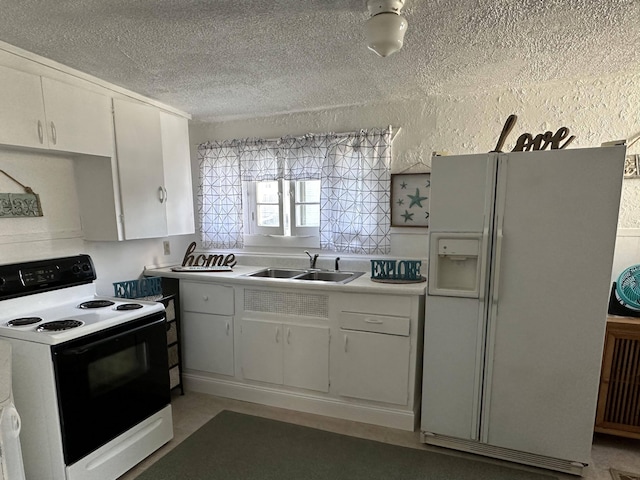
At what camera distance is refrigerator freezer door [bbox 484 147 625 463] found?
1768 millimetres

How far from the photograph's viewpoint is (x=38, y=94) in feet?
6.32

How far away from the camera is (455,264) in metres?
2.08

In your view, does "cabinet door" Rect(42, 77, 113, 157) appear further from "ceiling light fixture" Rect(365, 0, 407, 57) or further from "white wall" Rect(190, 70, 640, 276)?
"ceiling light fixture" Rect(365, 0, 407, 57)

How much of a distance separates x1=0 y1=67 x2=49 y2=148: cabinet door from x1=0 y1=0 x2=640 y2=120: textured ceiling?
17 centimetres

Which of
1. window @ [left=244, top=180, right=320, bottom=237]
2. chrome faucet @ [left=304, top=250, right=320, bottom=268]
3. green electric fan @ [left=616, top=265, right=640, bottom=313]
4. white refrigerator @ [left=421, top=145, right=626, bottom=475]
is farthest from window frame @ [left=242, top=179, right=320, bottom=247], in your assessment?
green electric fan @ [left=616, top=265, right=640, bottom=313]

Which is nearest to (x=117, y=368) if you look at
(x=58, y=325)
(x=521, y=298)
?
(x=58, y=325)

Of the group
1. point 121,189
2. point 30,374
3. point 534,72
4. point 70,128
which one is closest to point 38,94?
point 70,128

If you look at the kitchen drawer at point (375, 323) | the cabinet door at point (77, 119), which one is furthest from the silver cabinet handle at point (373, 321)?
the cabinet door at point (77, 119)

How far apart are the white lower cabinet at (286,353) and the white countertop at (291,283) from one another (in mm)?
289

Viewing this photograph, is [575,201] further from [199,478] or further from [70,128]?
[70,128]

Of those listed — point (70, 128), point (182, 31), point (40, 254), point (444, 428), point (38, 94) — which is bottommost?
point (444, 428)

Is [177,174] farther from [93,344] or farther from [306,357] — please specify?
[306,357]

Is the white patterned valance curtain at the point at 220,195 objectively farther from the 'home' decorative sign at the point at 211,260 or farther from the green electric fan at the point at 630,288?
the green electric fan at the point at 630,288

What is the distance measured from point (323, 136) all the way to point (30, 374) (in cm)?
235
